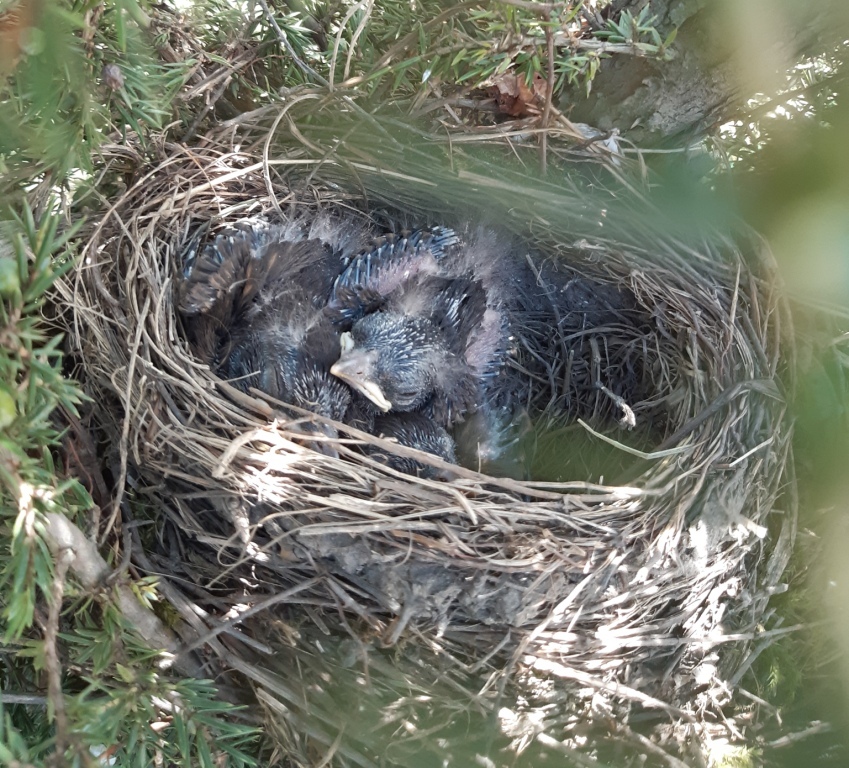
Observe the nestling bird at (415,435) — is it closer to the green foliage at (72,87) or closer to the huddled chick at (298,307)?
the huddled chick at (298,307)

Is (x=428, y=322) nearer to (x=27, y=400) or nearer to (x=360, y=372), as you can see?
(x=360, y=372)

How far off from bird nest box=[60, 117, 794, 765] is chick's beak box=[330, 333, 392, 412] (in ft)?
0.41

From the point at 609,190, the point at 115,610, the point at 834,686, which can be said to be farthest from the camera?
the point at 609,190

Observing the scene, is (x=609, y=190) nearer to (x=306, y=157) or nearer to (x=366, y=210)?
(x=366, y=210)

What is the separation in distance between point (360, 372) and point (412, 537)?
14.2 inches

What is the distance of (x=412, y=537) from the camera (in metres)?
0.96

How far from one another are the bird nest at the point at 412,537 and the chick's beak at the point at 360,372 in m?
0.12

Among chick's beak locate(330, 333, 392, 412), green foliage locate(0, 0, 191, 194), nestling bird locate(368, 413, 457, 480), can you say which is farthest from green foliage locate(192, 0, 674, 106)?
nestling bird locate(368, 413, 457, 480)

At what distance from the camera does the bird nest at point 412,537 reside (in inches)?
38.8

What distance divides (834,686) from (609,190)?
0.96 meters

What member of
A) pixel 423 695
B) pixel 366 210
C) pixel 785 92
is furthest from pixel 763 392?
pixel 366 210

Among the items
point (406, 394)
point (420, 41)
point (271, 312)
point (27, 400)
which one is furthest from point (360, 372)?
point (27, 400)

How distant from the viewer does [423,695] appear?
103cm

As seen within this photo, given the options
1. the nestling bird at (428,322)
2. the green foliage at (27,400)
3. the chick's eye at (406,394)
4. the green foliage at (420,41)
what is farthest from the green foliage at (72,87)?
the chick's eye at (406,394)
